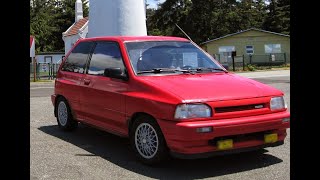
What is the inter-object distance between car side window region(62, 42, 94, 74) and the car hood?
5.80ft

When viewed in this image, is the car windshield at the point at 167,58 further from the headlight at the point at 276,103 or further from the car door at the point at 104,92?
the headlight at the point at 276,103

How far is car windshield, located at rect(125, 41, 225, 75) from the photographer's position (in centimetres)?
645

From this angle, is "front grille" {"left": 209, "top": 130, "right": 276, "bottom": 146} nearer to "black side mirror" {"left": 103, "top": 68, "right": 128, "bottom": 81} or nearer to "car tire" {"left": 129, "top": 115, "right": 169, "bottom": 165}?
"car tire" {"left": 129, "top": 115, "right": 169, "bottom": 165}

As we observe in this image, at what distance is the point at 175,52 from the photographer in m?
6.79

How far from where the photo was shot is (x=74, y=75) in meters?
7.77

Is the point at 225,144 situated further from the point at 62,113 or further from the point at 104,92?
the point at 62,113

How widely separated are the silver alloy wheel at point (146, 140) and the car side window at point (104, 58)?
1.09 metres

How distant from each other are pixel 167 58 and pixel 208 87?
1.13 meters

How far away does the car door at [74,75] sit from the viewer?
7.57 metres

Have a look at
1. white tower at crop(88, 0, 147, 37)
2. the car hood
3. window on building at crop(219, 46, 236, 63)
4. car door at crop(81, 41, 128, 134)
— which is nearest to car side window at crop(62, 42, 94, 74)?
car door at crop(81, 41, 128, 134)
